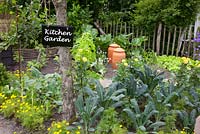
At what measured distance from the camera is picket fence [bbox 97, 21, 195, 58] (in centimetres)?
871

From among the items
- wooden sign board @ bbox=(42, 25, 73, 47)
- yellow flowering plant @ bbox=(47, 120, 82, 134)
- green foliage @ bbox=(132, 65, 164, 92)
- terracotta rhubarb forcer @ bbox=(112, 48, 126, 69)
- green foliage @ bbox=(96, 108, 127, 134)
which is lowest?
yellow flowering plant @ bbox=(47, 120, 82, 134)

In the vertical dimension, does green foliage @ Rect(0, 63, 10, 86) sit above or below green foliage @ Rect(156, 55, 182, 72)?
above

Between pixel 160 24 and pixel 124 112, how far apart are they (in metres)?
4.91

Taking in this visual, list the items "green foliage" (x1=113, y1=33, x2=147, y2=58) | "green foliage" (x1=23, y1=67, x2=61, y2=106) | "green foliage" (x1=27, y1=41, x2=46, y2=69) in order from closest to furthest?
1. "green foliage" (x1=23, y1=67, x2=61, y2=106)
2. "green foliage" (x1=27, y1=41, x2=46, y2=69)
3. "green foliage" (x1=113, y1=33, x2=147, y2=58)

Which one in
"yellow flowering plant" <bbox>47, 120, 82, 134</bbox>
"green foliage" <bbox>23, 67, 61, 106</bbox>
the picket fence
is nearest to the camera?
"yellow flowering plant" <bbox>47, 120, 82, 134</bbox>

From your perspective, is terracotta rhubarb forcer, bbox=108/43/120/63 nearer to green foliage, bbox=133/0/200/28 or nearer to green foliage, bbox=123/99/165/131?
green foliage, bbox=133/0/200/28

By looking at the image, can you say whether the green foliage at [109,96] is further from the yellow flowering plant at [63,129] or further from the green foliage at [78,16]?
the green foliage at [78,16]

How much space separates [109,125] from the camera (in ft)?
12.4

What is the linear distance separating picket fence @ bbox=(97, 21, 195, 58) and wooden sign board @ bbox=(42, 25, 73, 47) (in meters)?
5.11

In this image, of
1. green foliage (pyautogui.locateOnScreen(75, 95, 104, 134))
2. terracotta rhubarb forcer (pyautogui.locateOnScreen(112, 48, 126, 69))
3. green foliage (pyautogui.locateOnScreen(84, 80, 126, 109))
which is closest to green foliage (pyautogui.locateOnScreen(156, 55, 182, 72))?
terracotta rhubarb forcer (pyautogui.locateOnScreen(112, 48, 126, 69))

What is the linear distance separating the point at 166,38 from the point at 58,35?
557 cm

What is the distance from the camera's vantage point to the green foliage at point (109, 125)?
12.1ft

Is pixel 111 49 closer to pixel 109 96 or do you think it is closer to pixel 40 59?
pixel 40 59

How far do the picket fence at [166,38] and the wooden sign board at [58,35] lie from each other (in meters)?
5.11
